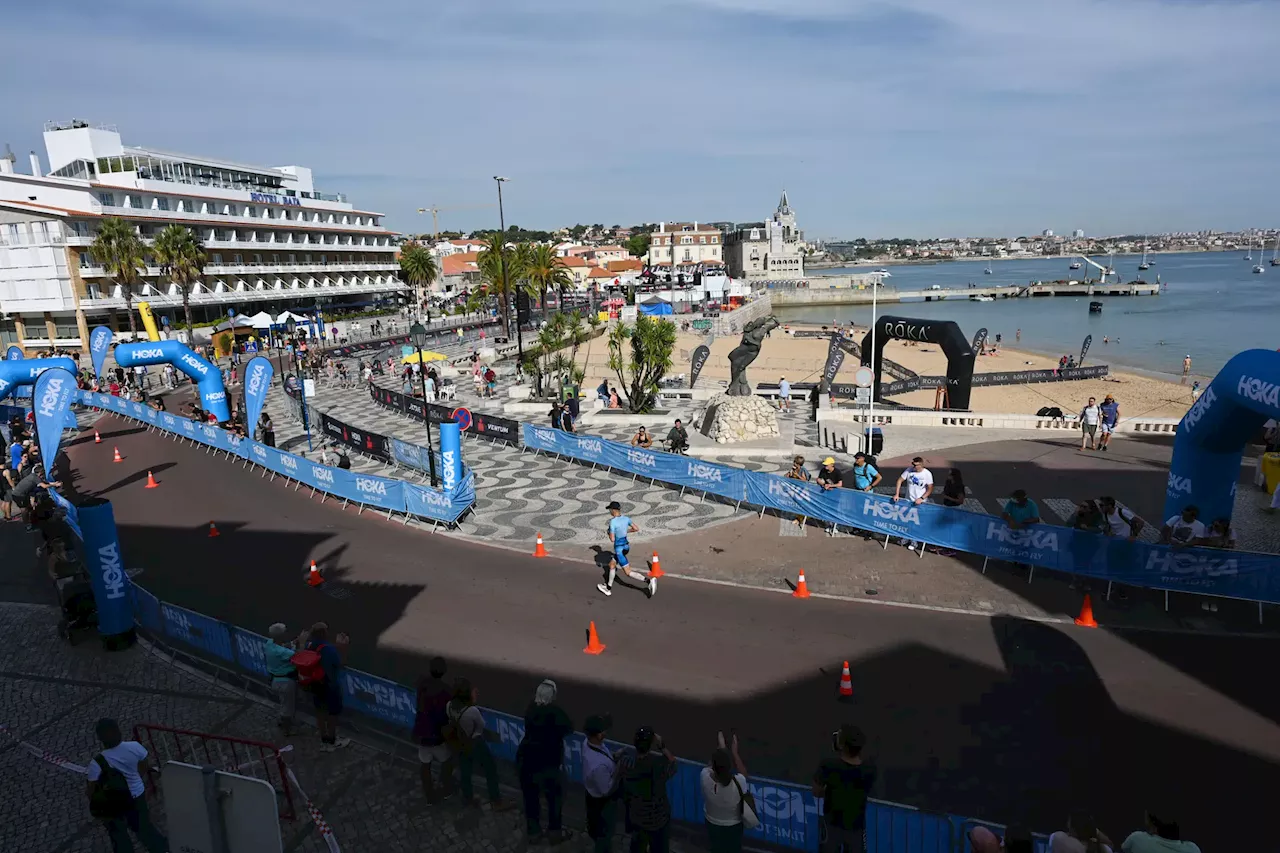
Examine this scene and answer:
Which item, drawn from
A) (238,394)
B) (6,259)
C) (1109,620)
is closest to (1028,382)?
(1109,620)

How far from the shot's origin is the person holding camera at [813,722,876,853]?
5879 mm

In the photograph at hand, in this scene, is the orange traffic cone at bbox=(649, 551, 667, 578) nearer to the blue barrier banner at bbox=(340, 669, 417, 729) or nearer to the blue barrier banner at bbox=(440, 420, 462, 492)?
the blue barrier banner at bbox=(340, 669, 417, 729)

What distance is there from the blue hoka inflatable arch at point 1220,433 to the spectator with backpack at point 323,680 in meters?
13.4

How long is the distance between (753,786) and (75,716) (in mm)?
8919

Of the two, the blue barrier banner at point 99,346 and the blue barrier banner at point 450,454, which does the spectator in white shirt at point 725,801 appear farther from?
the blue barrier banner at point 99,346

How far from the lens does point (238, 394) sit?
37688 millimetres

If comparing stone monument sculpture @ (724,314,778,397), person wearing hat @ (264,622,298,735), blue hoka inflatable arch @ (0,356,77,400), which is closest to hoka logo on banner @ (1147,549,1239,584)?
person wearing hat @ (264,622,298,735)

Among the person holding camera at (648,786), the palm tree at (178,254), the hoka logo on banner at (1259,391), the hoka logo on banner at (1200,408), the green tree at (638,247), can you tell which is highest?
the green tree at (638,247)

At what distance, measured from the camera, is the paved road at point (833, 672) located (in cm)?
769

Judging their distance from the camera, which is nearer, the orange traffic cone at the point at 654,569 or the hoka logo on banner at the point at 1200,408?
the hoka logo on banner at the point at 1200,408

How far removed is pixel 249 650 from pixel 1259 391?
49.3ft

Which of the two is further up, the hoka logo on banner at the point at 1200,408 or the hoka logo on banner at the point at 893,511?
the hoka logo on banner at the point at 1200,408

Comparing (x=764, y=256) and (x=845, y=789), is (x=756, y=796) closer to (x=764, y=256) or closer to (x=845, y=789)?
(x=845, y=789)

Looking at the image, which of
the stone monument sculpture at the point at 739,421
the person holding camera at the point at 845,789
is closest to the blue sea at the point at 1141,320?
the stone monument sculpture at the point at 739,421
